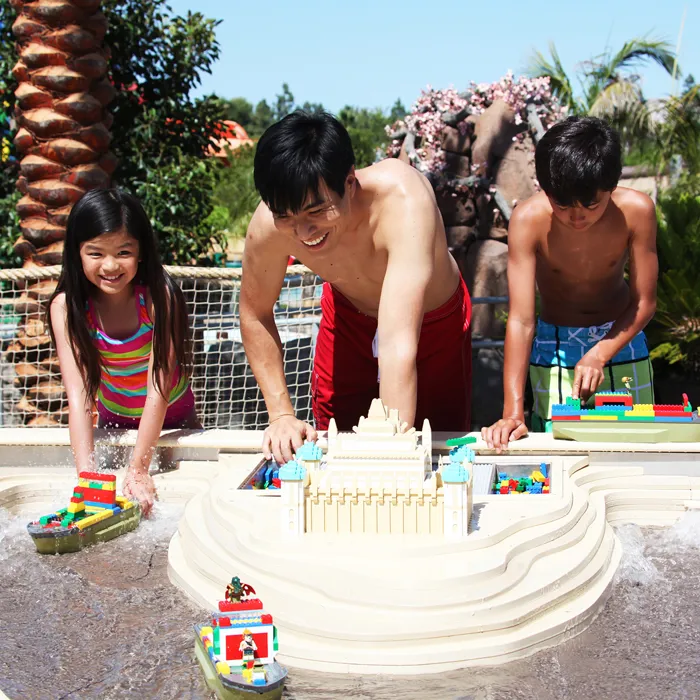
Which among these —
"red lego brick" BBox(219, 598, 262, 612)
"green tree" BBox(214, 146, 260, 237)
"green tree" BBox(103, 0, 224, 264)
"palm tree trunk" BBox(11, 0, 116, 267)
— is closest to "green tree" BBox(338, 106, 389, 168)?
"green tree" BBox(214, 146, 260, 237)

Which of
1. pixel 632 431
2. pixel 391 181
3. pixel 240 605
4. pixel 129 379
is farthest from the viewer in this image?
pixel 129 379

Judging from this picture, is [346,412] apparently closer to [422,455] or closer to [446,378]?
[446,378]

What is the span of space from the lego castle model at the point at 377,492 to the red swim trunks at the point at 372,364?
50.0 inches

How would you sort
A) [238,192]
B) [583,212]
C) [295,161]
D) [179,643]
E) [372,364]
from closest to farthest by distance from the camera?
[179,643] → [295,161] → [583,212] → [372,364] → [238,192]

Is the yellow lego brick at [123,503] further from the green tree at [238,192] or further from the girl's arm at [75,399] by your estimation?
the green tree at [238,192]

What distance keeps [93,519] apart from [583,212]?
2118 millimetres

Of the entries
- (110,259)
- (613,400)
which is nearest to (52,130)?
(110,259)

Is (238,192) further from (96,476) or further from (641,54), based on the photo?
(96,476)

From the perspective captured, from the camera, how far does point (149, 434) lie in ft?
11.9

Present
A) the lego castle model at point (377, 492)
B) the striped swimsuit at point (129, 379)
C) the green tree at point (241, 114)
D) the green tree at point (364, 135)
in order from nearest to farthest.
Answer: the lego castle model at point (377, 492), the striped swimsuit at point (129, 379), the green tree at point (364, 135), the green tree at point (241, 114)

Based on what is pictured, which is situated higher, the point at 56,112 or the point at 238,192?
the point at 238,192

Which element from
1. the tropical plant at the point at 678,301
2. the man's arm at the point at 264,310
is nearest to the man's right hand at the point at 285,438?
the man's arm at the point at 264,310

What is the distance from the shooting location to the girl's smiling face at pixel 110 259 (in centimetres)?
365

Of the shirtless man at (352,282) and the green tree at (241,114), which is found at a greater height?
the green tree at (241,114)
